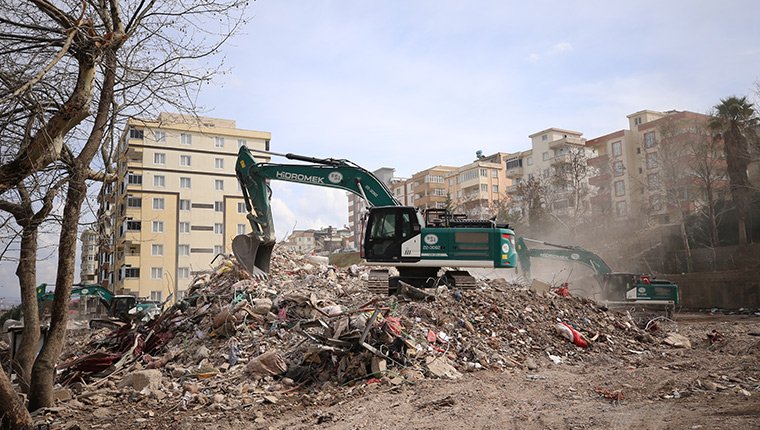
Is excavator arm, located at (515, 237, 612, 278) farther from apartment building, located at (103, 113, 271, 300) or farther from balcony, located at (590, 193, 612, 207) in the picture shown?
apartment building, located at (103, 113, 271, 300)

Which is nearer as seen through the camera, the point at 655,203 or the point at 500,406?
the point at 500,406

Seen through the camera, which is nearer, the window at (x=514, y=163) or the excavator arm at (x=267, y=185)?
the excavator arm at (x=267, y=185)

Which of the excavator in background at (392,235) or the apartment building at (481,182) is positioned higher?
the apartment building at (481,182)

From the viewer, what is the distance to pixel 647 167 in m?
46.4

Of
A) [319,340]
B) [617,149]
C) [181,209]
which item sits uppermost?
[617,149]

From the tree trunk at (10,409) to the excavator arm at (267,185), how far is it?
697 centimetres

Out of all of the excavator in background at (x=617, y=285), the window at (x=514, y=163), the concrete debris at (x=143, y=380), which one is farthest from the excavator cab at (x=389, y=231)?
the window at (x=514, y=163)

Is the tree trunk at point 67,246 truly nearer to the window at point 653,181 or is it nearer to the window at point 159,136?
the window at point 159,136

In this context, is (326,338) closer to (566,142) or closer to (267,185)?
(267,185)

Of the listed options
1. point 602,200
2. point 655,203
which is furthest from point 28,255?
point 602,200

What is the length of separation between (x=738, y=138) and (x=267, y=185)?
28.9m

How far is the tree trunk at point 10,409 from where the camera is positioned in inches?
225

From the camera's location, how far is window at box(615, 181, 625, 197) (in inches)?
1930

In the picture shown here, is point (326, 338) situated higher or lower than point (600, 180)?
lower
